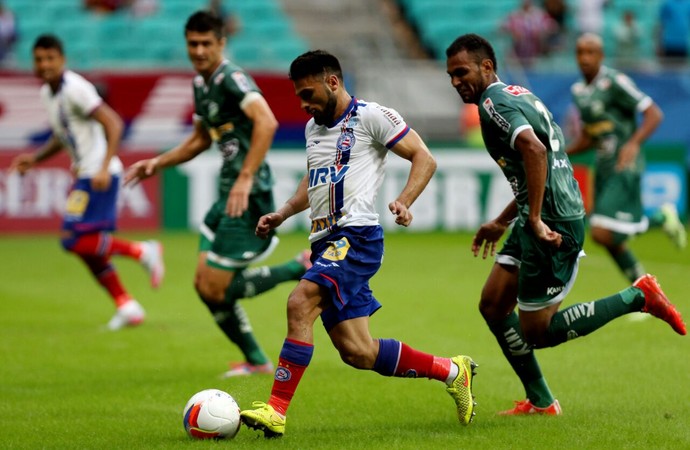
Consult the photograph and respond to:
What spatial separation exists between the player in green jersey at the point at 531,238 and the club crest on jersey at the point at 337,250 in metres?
0.98

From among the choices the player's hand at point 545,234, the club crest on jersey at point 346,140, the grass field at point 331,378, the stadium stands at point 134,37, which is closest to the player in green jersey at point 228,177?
the grass field at point 331,378

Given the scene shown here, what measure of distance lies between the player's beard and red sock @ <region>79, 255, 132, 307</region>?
526cm

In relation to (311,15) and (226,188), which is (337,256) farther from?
(311,15)

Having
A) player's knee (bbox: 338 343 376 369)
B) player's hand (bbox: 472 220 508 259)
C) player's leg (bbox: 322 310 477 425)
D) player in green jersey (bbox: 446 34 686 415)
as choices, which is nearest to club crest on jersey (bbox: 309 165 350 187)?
player's leg (bbox: 322 310 477 425)

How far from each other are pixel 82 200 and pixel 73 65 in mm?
10527

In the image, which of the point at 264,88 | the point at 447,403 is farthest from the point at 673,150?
the point at 447,403

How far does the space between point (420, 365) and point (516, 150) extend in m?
1.32

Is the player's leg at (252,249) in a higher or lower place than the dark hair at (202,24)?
lower

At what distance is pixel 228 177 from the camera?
865 centimetres

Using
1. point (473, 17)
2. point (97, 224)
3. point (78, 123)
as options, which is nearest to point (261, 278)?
point (97, 224)

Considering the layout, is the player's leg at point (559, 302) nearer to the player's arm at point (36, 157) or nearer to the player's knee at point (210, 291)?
the player's knee at point (210, 291)

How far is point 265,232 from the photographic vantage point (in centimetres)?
673

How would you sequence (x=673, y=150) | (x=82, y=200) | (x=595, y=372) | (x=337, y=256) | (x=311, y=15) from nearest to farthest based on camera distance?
1. (x=337, y=256)
2. (x=595, y=372)
3. (x=82, y=200)
4. (x=673, y=150)
5. (x=311, y=15)

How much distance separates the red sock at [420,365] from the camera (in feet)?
21.2
